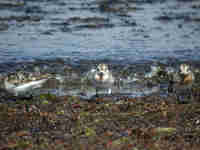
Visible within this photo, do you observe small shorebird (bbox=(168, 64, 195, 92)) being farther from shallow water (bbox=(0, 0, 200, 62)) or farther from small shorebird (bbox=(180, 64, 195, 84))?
shallow water (bbox=(0, 0, 200, 62))

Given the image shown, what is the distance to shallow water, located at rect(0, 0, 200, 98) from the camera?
12633mm

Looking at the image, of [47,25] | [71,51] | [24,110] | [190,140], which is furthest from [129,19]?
[190,140]

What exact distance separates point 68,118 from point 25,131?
2.98 feet

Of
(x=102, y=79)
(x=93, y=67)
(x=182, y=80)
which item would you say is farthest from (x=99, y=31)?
(x=102, y=79)

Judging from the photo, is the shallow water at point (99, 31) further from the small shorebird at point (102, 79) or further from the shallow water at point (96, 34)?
the small shorebird at point (102, 79)

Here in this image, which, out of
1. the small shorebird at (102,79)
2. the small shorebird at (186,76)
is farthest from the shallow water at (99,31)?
the small shorebird at (102,79)

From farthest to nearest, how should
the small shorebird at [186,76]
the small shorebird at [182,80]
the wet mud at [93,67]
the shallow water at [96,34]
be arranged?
the shallow water at [96,34], the small shorebird at [186,76], the small shorebird at [182,80], the wet mud at [93,67]

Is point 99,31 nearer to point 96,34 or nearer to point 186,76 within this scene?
point 96,34

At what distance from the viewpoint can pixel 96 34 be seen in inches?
634

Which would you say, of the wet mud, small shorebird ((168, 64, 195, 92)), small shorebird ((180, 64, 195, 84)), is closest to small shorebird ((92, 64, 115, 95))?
the wet mud

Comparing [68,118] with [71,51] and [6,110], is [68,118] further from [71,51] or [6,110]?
[71,51]

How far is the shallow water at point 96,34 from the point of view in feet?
41.4

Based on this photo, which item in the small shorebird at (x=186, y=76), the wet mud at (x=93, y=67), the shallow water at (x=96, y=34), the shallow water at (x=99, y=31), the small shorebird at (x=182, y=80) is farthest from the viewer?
the shallow water at (x=99, y=31)

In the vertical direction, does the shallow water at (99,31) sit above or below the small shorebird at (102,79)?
above
